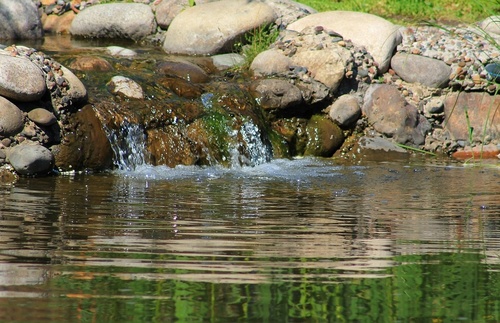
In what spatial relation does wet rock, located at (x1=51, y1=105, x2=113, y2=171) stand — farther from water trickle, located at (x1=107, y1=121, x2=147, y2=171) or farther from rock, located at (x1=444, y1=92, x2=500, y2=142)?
rock, located at (x1=444, y1=92, x2=500, y2=142)

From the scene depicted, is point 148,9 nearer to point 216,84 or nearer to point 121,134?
point 216,84

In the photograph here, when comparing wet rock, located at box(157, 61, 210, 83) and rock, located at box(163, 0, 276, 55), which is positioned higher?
rock, located at box(163, 0, 276, 55)

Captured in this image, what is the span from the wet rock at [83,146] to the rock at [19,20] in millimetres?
4803

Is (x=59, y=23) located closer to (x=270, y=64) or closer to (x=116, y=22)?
(x=116, y=22)

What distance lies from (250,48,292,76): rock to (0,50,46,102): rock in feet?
10.9

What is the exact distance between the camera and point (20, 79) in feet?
27.7

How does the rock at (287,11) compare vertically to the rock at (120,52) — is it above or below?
above

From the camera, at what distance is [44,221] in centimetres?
566

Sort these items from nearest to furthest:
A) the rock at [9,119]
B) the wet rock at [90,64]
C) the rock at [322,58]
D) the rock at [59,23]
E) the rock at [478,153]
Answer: the rock at [9,119], the wet rock at [90,64], the rock at [478,153], the rock at [322,58], the rock at [59,23]

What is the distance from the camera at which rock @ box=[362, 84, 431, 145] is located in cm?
1116

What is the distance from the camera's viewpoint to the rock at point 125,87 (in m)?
9.83

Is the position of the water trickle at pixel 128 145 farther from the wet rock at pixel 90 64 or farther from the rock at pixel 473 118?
the rock at pixel 473 118

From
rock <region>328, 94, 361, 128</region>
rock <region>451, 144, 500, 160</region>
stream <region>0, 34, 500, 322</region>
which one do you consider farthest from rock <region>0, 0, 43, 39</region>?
rock <region>451, 144, 500, 160</region>

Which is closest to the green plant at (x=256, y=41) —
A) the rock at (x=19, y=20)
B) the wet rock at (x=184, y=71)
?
the wet rock at (x=184, y=71)
